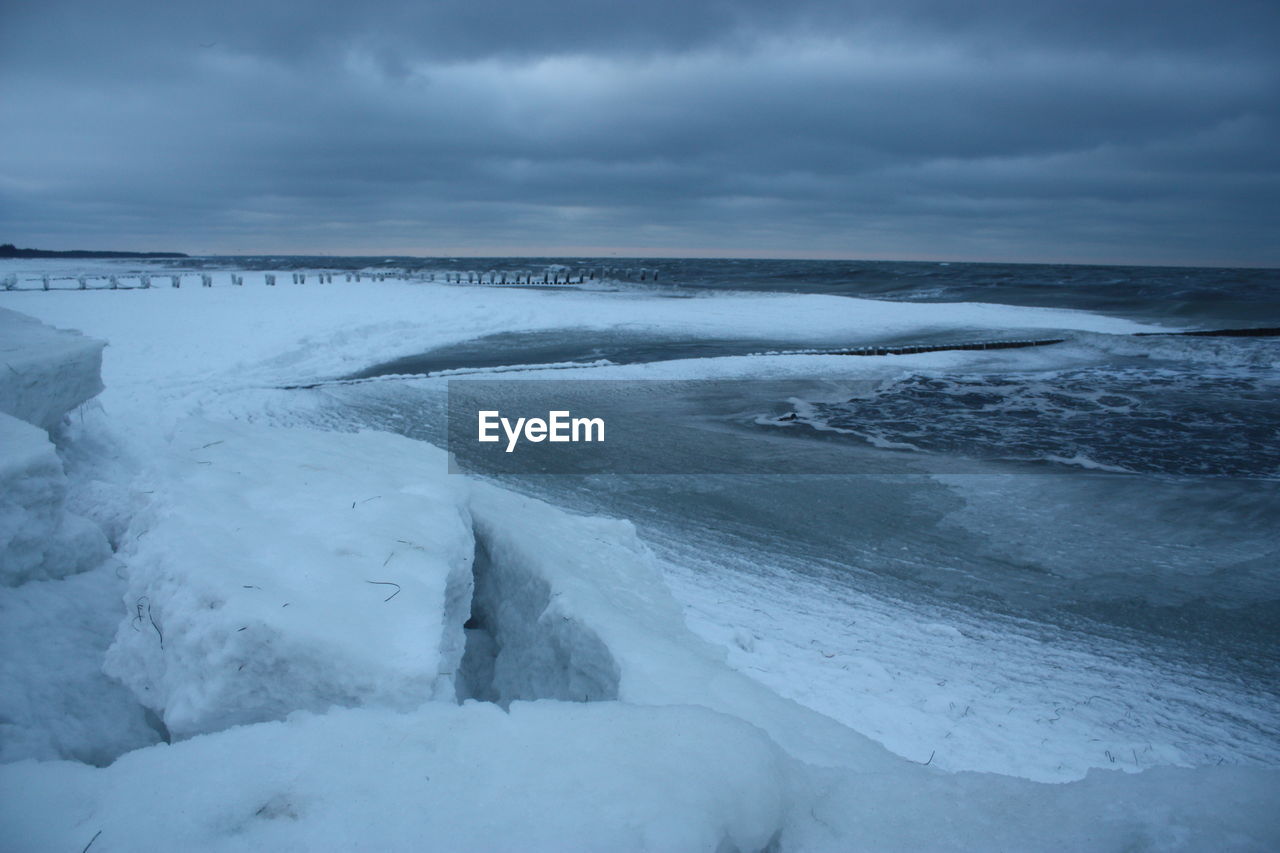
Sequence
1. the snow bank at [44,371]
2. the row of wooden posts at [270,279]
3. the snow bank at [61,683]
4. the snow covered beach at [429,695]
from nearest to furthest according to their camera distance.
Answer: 1. the snow covered beach at [429,695]
2. the snow bank at [61,683]
3. the snow bank at [44,371]
4. the row of wooden posts at [270,279]

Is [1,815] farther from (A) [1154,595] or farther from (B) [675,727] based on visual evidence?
(A) [1154,595]

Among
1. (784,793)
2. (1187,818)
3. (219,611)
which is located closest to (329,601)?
(219,611)

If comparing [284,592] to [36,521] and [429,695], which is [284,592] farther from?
[36,521]

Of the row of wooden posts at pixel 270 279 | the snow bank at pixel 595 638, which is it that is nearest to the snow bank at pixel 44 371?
the snow bank at pixel 595 638

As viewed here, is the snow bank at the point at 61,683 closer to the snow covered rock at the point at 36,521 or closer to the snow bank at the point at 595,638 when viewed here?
the snow covered rock at the point at 36,521

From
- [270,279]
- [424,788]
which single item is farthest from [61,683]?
[270,279]

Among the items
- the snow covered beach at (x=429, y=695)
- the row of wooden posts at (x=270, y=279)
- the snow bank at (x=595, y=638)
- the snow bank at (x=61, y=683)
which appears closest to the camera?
the snow covered beach at (x=429, y=695)

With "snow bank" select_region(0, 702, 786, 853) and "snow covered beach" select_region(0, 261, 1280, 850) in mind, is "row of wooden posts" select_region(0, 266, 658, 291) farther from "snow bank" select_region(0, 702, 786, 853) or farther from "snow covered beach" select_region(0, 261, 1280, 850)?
"snow bank" select_region(0, 702, 786, 853)
